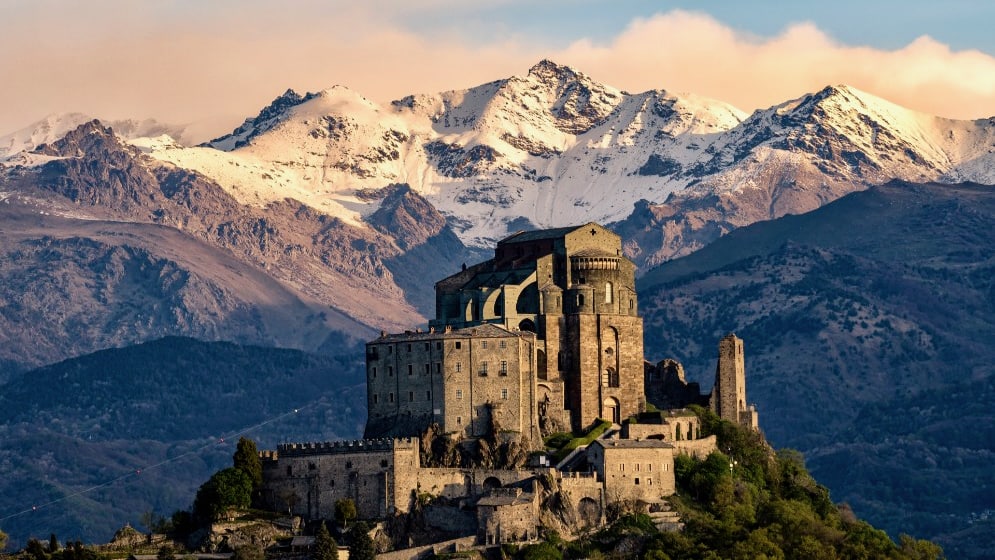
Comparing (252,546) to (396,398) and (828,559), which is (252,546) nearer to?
(396,398)

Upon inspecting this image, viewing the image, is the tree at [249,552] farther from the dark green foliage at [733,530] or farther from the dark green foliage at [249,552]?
the dark green foliage at [733,530]

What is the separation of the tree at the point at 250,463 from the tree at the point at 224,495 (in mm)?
785

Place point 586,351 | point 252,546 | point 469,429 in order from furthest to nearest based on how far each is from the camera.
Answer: point 586,351 → point 469,429 → point 252,546

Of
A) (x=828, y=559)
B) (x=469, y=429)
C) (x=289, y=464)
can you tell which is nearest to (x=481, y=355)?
(x=469, y=429)

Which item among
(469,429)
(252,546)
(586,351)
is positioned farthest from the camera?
(586,351)

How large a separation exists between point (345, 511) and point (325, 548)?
312 inches

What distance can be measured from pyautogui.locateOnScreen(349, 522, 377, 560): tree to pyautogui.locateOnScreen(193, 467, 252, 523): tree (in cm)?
1221

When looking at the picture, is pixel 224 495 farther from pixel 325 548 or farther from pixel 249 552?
pixel 325 548

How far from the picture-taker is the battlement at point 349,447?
179375 millimetres

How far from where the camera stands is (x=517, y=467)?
602ft

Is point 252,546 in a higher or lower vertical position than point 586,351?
lower

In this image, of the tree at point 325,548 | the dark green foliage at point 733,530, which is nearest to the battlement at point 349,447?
the tree at point 325,548

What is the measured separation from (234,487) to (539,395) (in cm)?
2935

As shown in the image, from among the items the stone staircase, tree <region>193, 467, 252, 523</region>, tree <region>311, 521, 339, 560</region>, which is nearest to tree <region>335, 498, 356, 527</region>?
tree <region>311, 521, 339, 560</region>
